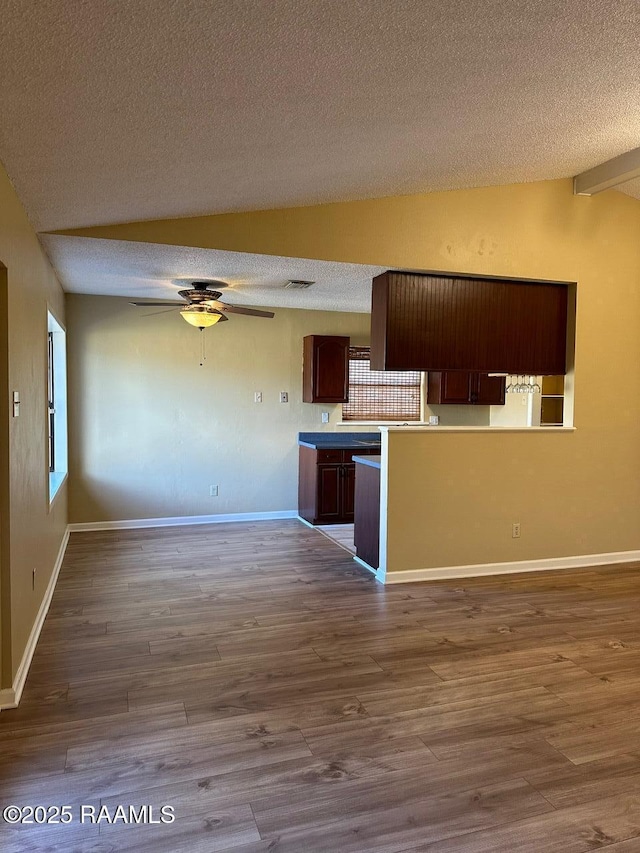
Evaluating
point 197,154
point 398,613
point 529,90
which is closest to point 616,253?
point 529,90

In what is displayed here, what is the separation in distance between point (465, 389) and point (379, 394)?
3.31 feet

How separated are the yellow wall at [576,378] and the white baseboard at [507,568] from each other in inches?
2.0

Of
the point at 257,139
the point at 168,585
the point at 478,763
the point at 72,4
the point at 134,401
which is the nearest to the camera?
the point at 72,4

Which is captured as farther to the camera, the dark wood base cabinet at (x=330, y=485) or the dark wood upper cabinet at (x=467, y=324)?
the dark wood base cabinet at (x=330, y=485)

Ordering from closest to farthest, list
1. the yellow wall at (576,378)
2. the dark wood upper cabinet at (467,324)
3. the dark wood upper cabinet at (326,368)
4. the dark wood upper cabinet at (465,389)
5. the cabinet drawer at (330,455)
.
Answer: the yellow wall at (576,378) → the dark wood upper cabinet at (467,324) → the cabinet drawer at (330,455) → the dark wood upper cabinet at (326,368) → the dark wood upper cabinet at (465,389)

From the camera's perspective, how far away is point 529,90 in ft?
8.36

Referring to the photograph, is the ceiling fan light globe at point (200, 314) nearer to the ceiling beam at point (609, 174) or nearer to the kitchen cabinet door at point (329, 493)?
the kitchen cabinet door at point (329, 493)

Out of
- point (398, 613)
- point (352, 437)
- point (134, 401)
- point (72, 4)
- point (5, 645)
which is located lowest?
point (398, 613)

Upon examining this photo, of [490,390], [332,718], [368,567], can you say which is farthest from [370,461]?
[490,390]

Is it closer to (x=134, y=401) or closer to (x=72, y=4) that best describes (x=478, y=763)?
(x=72, y=4)

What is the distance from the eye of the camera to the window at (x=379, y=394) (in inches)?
266

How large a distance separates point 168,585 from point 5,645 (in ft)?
5.55

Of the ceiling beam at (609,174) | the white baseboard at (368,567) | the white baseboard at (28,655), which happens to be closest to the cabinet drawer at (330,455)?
the white baseboard at (368,567)

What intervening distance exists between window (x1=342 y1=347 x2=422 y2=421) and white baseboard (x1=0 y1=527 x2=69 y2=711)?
3650 mm
